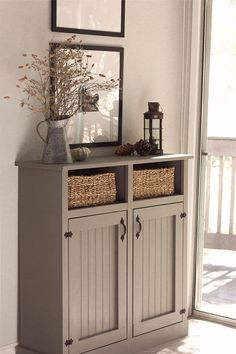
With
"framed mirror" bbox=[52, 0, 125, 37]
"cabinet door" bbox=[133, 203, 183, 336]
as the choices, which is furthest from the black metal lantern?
"framed mirror" bbox=[52, 0, 125, 37]

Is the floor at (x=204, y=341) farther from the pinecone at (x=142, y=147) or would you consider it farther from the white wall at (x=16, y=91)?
the pinecone at (x=142, y=147)

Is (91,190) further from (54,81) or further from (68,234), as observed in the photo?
(54,81)

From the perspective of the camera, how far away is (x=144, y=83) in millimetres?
4742

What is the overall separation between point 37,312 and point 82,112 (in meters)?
1.13

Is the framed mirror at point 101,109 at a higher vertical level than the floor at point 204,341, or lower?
higher

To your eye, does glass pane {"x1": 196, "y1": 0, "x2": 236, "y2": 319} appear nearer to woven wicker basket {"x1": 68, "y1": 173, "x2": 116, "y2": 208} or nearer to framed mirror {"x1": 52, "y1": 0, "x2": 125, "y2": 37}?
framed mirror {"x1": 52, "y1": 0, "x2": 125, "y2": 37}

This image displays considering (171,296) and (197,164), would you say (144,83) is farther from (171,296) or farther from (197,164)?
(171,296)

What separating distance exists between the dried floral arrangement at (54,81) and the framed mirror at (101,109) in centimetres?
9

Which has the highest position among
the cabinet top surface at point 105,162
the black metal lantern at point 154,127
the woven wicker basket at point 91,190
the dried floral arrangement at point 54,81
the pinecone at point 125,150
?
the dried floral arrangement at point 54,81

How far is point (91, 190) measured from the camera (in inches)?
159

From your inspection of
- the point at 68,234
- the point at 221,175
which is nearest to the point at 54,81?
the point at 68,234

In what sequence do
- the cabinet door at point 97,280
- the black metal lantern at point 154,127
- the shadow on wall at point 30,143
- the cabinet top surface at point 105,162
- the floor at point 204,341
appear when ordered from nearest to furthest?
1. the cabinet top surface at point 105,162
2. the cabinet door at point 97,280
3. the shadow on wall at point 30,143
4. the floor at point 204,341
5. the black metal lantern at point 154,127

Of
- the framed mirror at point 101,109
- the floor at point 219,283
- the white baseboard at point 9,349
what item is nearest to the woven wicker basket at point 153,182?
the framed mirror at point 101,109

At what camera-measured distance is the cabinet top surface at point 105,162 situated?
152 inches
